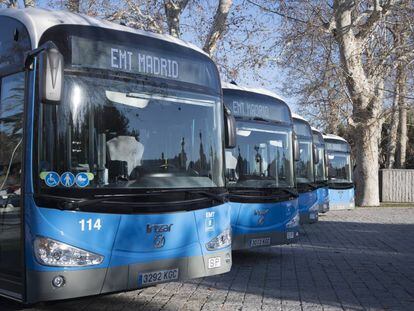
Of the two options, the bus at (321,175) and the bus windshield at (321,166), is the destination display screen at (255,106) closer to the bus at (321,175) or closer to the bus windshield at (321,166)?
the bus at (321,175)

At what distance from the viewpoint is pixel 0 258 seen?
613 centimetres

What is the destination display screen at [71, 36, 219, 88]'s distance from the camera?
597cm

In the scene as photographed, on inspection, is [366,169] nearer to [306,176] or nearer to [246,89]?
[306,176]

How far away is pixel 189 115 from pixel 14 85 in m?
2.01

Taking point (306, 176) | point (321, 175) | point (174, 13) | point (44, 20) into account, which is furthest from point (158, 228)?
point (321, 175)

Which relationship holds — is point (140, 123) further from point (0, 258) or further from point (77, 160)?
point (0, 258)

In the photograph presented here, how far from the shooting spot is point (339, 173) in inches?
989

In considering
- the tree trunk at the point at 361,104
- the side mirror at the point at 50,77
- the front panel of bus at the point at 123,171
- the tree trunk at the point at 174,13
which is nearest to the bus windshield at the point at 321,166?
the tree trunk at the point at 361,104

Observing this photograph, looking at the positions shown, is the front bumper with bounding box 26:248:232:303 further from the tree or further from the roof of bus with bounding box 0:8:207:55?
the tree

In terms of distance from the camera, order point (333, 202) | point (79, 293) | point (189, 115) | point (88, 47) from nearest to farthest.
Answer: point (79, 293) < point (88, 47) < point (189, 115) < point (333, 202)

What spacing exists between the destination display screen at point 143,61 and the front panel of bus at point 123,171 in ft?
0.04

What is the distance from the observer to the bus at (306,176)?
50.6ft

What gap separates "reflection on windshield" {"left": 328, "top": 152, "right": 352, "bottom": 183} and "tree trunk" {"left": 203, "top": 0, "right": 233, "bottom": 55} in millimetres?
8373

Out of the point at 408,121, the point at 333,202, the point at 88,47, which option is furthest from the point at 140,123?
the point at 408,121
